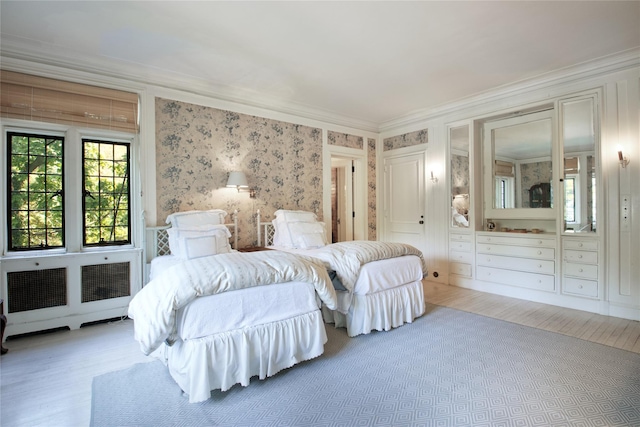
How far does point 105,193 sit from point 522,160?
213 inches

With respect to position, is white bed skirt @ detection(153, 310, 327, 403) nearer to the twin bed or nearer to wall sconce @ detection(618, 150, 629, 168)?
the twin bed

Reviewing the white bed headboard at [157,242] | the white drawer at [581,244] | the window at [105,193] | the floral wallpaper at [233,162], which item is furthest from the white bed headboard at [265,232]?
the white drawer at [581,244]

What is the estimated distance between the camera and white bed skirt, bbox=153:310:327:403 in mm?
1883

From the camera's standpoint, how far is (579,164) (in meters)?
3.72

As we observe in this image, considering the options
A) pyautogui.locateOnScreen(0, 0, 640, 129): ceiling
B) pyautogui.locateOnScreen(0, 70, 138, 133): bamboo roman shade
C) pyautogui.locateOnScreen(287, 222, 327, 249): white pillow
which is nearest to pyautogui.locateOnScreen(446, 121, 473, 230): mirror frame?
pyautogui.locateOnScreen(0, 0, 640, 129): ceiling

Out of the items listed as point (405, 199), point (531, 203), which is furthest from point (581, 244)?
point (405, 199)

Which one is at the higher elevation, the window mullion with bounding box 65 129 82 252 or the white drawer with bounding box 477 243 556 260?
the window mullion with bounding box 65 129 82 252

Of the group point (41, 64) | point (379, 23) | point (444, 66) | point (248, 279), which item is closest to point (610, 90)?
point (444, 66)

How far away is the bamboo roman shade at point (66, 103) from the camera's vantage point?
2998 mm

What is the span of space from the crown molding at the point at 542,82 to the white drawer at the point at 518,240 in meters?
1.93

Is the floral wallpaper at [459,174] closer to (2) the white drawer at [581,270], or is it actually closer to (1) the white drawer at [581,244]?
(1) the white drawer at [581,244]

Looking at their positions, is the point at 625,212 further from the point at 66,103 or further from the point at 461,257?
the point at 66,103

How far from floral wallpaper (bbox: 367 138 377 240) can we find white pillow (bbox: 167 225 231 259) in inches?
123

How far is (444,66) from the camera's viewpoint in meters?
3.58
